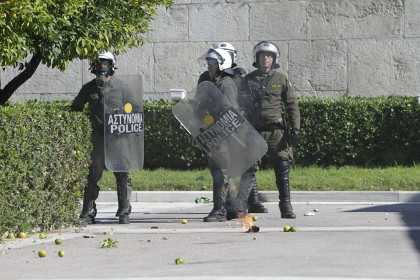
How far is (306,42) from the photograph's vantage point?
18.9 meters

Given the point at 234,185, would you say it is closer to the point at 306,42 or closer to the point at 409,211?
the point at 409,211

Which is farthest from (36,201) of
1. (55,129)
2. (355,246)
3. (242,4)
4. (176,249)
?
(242,4)

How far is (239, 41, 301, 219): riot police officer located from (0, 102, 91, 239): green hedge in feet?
6.84

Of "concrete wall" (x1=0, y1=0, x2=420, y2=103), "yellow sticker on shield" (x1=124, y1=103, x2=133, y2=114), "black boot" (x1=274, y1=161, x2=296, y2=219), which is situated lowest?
"black boot" (x1=274, y1=161, x2=296, y2=219)

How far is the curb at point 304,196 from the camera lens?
14227 mm

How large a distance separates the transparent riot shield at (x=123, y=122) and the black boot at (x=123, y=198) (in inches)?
8.5

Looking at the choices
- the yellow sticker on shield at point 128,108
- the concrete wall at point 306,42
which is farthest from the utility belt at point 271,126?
the concrete wall at point 306,42

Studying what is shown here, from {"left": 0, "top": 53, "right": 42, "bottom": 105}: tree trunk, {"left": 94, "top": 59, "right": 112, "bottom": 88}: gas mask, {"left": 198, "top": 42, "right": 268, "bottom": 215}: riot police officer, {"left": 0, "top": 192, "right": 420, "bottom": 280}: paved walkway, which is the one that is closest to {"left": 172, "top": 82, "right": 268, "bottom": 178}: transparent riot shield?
{"left": 198, "top": 42, "right": 268, "bottom": 215}: riot police officer

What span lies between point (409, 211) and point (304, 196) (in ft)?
7.74

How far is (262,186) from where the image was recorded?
14914mm

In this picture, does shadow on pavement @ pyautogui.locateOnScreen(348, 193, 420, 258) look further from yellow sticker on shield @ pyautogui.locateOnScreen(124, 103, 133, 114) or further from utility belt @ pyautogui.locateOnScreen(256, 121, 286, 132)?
yellow sticker on shield @ pyautogui.locateOnScreen(124, 103, 133, 114)

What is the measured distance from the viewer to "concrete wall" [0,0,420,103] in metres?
18.6

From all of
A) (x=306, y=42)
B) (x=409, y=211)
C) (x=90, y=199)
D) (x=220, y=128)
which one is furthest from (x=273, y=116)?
(x=306, y=42)

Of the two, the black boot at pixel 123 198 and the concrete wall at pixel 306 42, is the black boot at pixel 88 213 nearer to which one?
the black boot at pixel 123 198
